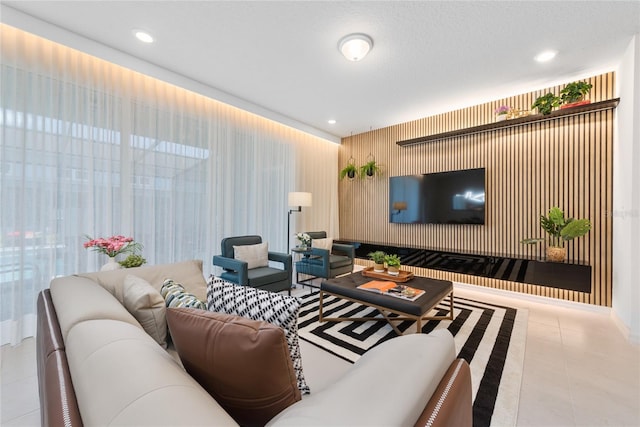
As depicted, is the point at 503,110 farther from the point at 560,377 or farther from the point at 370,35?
the point at 560,377

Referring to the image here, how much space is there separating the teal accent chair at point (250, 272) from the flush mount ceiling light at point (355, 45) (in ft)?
7.72

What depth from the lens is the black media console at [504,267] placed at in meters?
2.88

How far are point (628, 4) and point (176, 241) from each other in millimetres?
4729

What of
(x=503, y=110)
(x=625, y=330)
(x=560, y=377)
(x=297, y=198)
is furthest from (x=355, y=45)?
(x=625, y=330)

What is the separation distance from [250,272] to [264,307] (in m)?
2.16

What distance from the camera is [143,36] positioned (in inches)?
96.7

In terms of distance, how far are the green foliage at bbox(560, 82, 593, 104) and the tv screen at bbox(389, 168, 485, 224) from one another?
1.16m

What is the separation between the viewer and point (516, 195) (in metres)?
3.59

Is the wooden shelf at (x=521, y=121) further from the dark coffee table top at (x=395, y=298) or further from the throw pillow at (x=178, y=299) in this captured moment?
the throw pillow at (x=178, y=299)

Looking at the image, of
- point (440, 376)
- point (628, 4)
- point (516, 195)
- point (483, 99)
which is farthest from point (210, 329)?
point (483, 99)

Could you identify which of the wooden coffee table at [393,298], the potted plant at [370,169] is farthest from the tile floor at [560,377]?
the potted plant at [370,169]

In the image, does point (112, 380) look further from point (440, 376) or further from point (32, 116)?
point (32, 116)

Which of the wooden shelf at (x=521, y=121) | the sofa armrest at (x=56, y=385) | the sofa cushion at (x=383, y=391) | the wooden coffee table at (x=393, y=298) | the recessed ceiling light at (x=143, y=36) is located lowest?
the wooden coffee table at (x=393, y=298)

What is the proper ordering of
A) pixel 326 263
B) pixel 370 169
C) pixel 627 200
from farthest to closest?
pixel 370 169 → pixel 326 263 → pixel 627 200
